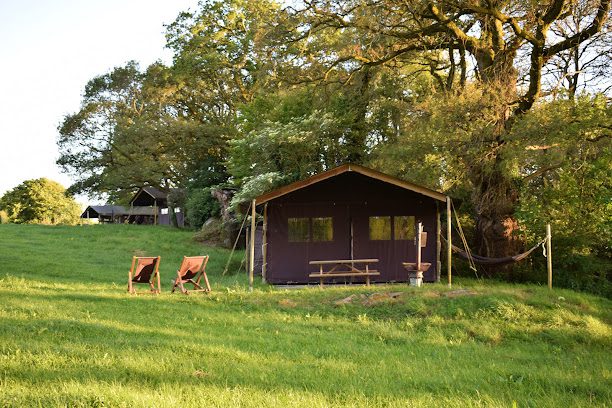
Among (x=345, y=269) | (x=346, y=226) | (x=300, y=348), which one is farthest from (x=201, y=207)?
(x=300, y=348)

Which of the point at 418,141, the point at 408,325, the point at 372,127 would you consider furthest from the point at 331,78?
the point at 408,325

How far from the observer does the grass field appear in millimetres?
4941

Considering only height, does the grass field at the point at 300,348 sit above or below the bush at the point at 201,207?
below

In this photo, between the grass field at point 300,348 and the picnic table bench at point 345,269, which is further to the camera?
the picnic table bench at point 345,269

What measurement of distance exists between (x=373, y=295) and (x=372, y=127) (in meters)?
11.7

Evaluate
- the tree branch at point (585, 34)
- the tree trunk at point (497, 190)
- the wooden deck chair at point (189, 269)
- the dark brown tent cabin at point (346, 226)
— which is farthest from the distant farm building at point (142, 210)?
the tree branch at point (585, 34)

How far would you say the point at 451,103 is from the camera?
16.3 metres

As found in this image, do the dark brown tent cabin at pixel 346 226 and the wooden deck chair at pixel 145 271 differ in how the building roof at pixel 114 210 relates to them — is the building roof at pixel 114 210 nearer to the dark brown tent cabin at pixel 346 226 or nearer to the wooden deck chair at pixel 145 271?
A: the dark brown tent cabin at pixel 346 226

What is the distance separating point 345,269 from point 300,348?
32.2ft

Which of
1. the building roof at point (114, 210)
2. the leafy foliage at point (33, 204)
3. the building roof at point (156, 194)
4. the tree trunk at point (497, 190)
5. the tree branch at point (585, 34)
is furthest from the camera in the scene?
the leafy foliage at point (33, 204)

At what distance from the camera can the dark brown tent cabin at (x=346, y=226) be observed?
17.2 m

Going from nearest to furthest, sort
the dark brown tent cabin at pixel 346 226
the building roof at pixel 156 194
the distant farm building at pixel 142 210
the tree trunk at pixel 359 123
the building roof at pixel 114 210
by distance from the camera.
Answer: the dark brown tent cabin at pixel 346 226
the tree trunk at pixel 359 123
the distant farm building at pixel 142 210
the building roof at pixel 156 194
the building roof at pixel 114 210

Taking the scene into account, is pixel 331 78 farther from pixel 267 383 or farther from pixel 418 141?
pixel 267 383

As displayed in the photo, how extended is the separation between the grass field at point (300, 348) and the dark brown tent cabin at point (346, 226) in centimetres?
417
